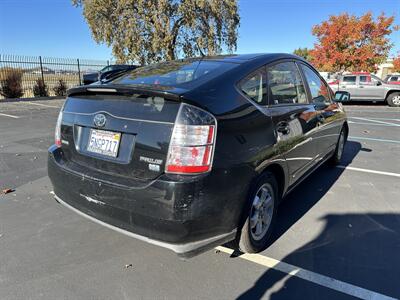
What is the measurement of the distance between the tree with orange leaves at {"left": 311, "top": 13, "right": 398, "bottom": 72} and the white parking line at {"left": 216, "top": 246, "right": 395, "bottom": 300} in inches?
1048

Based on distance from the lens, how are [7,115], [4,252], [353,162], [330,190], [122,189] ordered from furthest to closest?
[7,115] < [353,162] < [330,190] < [4,252] < [122,189]

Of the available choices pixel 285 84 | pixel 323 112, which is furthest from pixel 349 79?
pixel 285 84

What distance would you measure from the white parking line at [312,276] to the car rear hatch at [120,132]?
127cm

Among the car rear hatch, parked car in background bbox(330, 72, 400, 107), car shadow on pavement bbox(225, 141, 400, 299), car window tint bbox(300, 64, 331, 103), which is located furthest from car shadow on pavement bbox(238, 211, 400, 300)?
parked car in background bbox(330, 72, 400, 107)

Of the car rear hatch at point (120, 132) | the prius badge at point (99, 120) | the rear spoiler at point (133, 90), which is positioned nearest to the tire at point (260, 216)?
the car rear hatch at point (120, 132)

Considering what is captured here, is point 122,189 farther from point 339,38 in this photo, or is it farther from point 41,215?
point 339,38

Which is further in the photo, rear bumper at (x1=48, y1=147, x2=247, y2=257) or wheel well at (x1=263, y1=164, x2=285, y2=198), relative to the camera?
wheel well at (x1=263, y1=164, x2=285, y2=198)

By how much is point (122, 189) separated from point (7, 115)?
1115cm

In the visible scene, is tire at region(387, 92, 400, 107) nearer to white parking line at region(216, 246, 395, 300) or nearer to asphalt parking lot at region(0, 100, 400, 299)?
asphalt parking lot at region(0, 100, 400, 299)

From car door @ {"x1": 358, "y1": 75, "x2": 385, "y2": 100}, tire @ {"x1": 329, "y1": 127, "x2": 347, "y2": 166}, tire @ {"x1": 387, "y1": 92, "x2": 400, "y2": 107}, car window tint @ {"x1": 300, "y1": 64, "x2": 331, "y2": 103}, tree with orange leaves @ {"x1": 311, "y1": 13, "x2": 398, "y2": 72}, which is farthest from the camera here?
tree with orange leaves @ {"x1": 311, "y1": 13, "x2": 398, "y2": 72}

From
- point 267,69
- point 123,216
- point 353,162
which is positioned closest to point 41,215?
point 123,216

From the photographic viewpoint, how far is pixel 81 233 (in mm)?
3387

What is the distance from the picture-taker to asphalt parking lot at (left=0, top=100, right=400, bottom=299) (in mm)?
2549

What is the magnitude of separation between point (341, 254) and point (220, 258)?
1083mm
